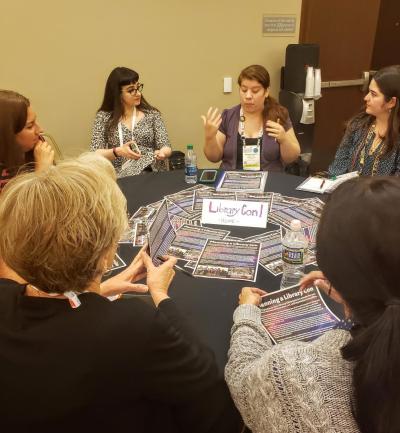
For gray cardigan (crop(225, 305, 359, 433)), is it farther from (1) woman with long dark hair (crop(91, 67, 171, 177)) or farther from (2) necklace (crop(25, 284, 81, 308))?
(1) woman with long dark hair (crop(91, 67, 171, 177))

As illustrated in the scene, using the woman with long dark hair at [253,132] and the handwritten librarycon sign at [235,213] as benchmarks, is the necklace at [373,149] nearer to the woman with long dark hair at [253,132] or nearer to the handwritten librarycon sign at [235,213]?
the woman with long dark hair at [253,132]

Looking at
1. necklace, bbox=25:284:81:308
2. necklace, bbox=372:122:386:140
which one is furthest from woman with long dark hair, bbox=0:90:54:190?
necklace, bbox=372:122:386:140

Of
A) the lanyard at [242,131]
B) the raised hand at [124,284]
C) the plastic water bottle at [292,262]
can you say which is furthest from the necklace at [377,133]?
the raised hand at [124,284]

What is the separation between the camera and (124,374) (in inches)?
34.7

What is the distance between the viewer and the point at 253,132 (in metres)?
2.84

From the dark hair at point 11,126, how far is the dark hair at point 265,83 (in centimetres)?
136

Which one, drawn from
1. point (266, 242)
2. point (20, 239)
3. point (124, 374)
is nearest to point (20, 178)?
point (20, 239)

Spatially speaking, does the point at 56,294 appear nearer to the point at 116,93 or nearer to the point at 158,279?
the point at 158,279

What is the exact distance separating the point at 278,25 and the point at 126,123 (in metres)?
1.86

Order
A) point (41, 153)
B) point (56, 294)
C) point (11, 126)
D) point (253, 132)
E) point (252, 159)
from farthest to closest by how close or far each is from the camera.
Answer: point (253, 132) < point (252, 159) < point (41, 153) < point (11, 126) < point (56, 294)

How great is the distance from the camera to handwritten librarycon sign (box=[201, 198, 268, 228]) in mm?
1901

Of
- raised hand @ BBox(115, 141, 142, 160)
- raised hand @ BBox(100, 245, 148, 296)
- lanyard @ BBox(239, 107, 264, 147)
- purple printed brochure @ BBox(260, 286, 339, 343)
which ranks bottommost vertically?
purple printed brochure @ BBox(260, 286, 339, 343)

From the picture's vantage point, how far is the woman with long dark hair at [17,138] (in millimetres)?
2100

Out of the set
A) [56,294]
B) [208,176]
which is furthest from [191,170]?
[56,294]
